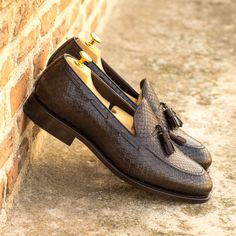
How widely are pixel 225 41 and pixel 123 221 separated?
76.2 inches

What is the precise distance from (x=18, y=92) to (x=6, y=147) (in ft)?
0.58

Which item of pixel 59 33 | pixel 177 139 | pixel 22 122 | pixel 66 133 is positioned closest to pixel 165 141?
pixel 177 139

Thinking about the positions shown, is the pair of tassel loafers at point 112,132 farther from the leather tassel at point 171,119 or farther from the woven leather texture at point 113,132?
the leather tassel at point 171,119

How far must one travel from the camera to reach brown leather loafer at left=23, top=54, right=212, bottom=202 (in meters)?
1.79

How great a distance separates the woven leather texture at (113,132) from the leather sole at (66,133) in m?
0.01

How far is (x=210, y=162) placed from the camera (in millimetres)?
→ 2023

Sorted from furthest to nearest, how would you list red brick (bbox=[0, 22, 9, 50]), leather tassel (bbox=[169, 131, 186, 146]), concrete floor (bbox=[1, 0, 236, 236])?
leather tassel (bbox=[169, 131, 186, 146]) < concrete floor (bbox=[1, 0, 236, 236]) < red brick (bbox=[0, 22, 9, 50])

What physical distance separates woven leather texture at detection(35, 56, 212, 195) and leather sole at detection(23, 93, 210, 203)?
0.01 m

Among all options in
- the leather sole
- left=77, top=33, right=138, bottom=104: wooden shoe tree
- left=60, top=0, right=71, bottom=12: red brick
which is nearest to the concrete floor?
the leather sole

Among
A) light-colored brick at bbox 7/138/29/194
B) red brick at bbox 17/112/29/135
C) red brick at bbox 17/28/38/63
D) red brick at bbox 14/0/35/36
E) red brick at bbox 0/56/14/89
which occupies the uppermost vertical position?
red brick at bbox 14/0/35/36

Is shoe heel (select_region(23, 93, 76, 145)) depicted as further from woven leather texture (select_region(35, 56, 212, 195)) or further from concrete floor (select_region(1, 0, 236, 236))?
concrete floor (select_region(1, 0, 236, 236))

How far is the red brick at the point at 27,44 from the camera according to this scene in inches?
68.6

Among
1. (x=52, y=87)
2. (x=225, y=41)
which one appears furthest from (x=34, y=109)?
(x=225, y=41)

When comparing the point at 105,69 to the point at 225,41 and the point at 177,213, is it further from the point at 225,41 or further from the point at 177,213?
the point at 225,41
